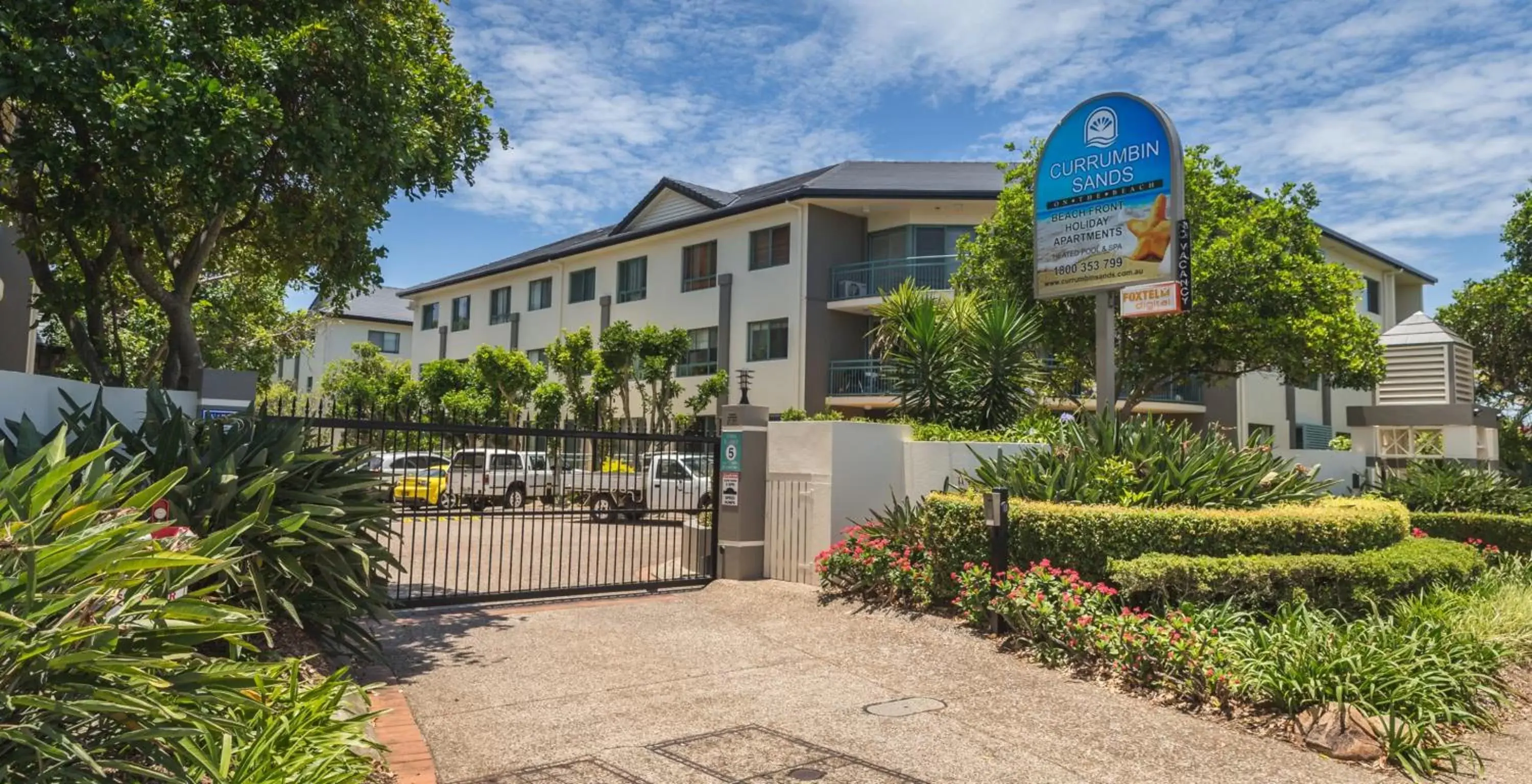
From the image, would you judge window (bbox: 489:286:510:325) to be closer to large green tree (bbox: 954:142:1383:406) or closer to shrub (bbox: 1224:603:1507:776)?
large green tree (bbox: 954:142:1383:406)

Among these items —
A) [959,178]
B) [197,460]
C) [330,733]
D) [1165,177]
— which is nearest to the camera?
[330,733]

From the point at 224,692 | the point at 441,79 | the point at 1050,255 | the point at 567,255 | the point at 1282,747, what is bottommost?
the point at 1282,747

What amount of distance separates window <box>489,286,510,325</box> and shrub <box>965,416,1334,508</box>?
98.4ft

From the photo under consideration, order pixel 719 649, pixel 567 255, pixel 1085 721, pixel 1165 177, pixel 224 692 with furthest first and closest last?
pixel 567 255, pixel 1165 177, pixel 719 649, pixel 1085 721, pixel 224 692

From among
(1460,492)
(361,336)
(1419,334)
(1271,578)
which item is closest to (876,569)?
(1271,578)

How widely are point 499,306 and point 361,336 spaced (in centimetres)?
1734

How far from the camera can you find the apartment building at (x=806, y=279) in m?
27.1

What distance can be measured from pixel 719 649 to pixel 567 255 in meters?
27.2

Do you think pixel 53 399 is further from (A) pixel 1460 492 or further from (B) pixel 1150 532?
(A) pixel 1460 492

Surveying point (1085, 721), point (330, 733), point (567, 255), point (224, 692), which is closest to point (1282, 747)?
point (1085, 721)

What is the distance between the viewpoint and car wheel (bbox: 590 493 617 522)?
966 cm

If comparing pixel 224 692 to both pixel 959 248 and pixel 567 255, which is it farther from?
pixel 567 255

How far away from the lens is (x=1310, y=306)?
20.0 metres

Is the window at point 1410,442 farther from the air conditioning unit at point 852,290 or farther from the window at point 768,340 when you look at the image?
the window at point 768,340
